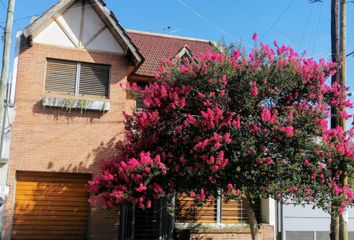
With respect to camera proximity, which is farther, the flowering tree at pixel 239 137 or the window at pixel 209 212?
the window at pixel 209 212

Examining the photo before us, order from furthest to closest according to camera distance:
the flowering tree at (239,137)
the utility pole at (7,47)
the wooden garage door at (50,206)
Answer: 1. the wooden garage door at (50,206)
2. the utility pole at (7,47)
3. the flowering tree at (239,137)

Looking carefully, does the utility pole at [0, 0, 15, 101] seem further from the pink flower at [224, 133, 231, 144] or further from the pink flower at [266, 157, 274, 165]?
the pink flower at [266, 157, 274, 165]

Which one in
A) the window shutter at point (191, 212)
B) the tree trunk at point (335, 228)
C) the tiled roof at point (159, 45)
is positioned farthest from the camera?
the tiled roof at point (159, 45)

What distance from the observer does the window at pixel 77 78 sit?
1398cm

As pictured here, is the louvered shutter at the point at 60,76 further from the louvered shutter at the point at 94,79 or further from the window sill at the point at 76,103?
the window sill at the point at 76,103

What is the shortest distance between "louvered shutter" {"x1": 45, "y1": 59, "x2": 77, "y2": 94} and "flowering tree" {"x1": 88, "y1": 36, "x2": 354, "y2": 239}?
379 cm

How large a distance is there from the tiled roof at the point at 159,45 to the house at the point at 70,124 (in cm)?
182

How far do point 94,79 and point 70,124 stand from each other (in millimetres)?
1676

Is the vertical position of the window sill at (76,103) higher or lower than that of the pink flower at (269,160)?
higher

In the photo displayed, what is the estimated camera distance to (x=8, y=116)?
13266mm

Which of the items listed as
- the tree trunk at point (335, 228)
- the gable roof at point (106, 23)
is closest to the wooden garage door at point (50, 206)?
the gable roof at point (106, 23)

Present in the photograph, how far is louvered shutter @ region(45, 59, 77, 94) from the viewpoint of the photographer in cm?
1393

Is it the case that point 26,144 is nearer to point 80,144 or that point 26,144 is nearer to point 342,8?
point 80,144

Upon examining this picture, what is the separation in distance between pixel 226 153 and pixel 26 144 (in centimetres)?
622
